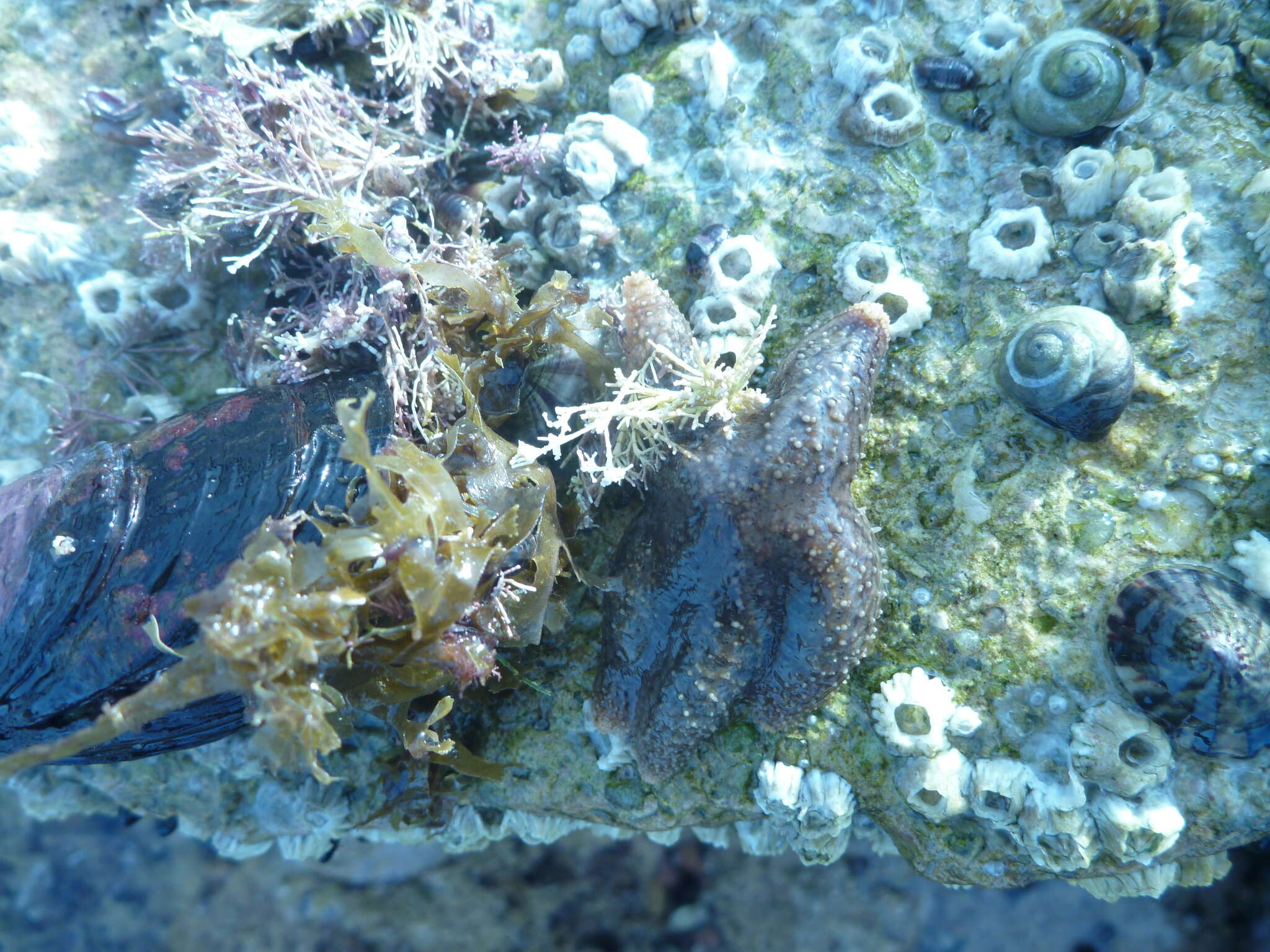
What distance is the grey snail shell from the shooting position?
Result: 292 cm

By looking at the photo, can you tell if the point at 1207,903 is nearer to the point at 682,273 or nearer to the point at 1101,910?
the point at 1101,910

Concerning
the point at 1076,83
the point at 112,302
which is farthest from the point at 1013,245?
the point at 112,302

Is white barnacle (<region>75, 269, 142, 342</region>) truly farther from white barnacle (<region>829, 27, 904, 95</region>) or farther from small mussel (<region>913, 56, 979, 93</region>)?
small mussel (<region>913, 56, 979, 93</region>)

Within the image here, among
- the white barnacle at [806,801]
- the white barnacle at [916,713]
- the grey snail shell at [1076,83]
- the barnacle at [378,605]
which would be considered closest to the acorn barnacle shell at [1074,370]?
the grey snail shell at [1076,83]

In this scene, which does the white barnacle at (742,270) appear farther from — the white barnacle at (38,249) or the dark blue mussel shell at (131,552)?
the white barnacle at (38,249)

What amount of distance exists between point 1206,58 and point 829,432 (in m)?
2.27

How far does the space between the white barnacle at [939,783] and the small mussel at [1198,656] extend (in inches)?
25.4

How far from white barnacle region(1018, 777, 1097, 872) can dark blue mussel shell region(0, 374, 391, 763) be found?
2.67 metres

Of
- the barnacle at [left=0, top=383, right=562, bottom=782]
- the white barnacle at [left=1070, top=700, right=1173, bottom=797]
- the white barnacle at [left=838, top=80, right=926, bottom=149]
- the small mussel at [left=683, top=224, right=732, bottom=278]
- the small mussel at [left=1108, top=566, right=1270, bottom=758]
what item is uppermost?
the white barnacle at [left=838, top=80, right=926, bottom=149]

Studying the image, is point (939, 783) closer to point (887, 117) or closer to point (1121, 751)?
point (1121, 751)

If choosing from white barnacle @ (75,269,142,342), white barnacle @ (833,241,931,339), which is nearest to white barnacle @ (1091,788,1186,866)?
white barnacle @ (833,241,931,339)

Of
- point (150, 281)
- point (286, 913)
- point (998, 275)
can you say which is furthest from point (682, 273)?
point (286, 913)

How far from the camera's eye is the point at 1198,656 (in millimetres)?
2521

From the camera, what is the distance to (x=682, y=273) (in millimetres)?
3191
